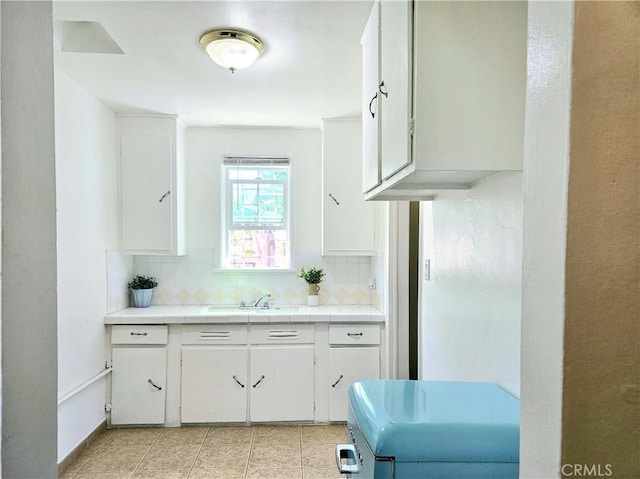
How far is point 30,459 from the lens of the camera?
625 millimetres

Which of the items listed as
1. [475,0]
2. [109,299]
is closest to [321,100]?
[475,0]

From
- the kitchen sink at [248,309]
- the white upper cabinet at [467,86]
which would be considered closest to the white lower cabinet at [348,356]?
the kitchen sink at [248,309]

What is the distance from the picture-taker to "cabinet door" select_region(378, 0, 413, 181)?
Result: 3.96 ft

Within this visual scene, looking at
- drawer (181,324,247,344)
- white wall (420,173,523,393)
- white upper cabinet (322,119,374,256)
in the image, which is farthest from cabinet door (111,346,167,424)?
white wall (420,173,523,393)

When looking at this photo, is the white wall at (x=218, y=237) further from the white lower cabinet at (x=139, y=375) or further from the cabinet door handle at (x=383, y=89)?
the cabinet door handle at (x=383, y=89)

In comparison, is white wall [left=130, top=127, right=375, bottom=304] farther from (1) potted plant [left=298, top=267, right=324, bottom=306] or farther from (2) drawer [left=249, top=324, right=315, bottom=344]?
(2) drawer [left=249, top=324, right=315, bottom=344]

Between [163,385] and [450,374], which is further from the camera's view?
[163,385]

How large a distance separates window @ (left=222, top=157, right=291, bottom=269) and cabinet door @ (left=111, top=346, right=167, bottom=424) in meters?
1.00

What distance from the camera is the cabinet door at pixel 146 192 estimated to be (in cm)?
337

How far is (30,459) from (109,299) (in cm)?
282

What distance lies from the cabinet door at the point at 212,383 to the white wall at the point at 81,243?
59 cm

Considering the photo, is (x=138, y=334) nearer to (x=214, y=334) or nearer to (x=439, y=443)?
(x=214, y=334)

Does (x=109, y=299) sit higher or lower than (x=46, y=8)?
lower

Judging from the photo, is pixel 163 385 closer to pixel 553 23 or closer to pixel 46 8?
pixel 46 8
